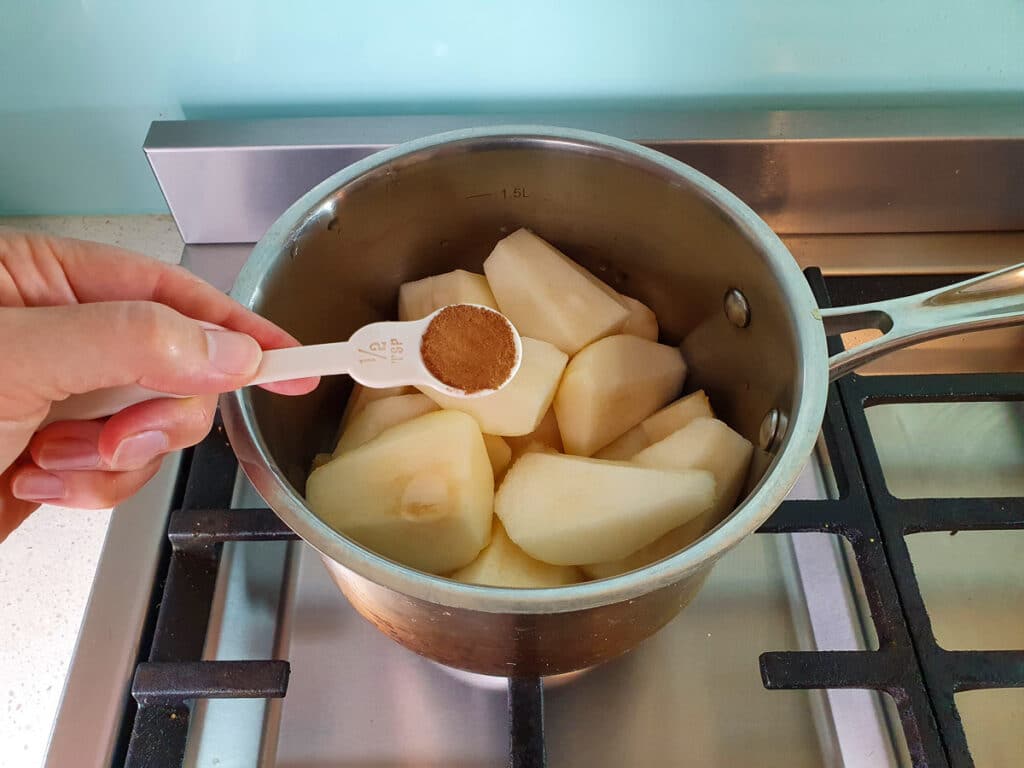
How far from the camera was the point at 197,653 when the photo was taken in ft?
2.07

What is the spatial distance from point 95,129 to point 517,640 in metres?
0.69

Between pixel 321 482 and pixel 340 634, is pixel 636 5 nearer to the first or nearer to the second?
pixel 321 482

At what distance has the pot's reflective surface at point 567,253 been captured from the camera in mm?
469

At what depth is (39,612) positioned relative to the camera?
685 millimetres

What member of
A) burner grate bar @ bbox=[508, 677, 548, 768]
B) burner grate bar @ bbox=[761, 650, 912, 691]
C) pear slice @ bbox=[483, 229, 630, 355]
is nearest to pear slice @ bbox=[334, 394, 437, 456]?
pear slice @ bbox=[483, 229, 630, 355]

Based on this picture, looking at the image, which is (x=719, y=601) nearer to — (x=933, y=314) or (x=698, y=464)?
(x=698, y=464)

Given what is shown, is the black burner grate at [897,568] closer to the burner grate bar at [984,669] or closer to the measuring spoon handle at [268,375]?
the burner grate bar at [984,669]

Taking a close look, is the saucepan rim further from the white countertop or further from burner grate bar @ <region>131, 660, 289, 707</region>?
the white countertop

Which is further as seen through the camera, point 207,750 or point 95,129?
point 95,129

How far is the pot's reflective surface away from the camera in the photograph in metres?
0.47

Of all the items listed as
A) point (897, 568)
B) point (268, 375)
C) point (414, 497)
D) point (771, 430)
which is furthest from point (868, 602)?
point (268, 375)

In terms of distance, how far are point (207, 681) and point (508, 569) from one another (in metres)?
0.22

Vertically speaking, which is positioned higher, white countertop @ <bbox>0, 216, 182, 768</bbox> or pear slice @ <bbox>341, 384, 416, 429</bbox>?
pear slice @ <bbox>341, 384, 416, 429</bbox>

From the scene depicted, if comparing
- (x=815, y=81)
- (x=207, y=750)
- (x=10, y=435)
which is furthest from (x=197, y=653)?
(x=815, y=81)
